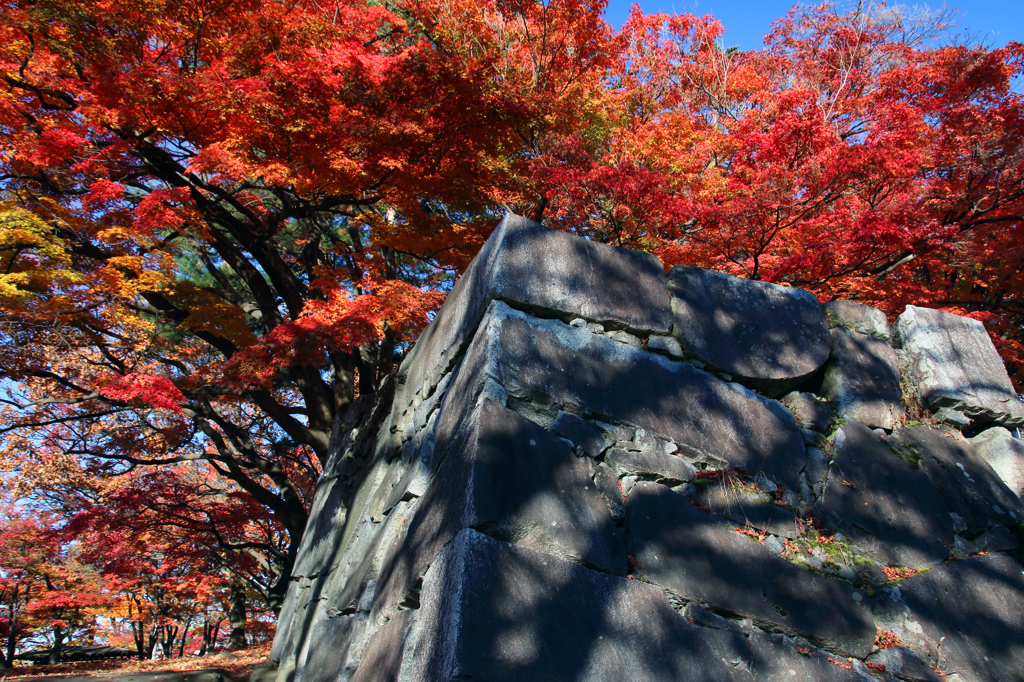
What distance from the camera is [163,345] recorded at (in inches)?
303

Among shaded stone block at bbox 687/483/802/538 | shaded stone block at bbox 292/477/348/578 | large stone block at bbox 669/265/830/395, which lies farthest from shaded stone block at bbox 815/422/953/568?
shaded stone block at bbox 292/477/348/578

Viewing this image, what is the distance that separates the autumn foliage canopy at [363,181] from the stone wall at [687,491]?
3.09m

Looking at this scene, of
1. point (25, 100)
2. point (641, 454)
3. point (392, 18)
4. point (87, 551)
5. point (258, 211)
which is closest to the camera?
point (641, 454)

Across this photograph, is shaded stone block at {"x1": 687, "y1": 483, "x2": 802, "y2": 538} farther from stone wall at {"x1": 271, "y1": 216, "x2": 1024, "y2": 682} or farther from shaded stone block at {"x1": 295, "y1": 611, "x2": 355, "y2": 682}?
shaded stone block at {"x1": 295, "y1": 611, "x2": 355, "y2": 682}

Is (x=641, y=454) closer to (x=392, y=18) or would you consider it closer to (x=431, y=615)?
(x=431, y=615)

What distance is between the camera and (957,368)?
246cm

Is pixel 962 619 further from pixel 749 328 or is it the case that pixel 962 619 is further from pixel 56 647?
pixel 56 647

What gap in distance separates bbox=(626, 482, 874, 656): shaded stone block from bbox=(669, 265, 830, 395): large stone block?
24.0 inches

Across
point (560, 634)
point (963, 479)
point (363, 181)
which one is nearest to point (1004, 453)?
point (963, 479)

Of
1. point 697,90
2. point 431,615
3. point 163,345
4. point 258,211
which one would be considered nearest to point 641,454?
point 431,615

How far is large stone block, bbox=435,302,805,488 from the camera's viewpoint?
192 centimetres

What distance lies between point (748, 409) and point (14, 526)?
53.1 ft

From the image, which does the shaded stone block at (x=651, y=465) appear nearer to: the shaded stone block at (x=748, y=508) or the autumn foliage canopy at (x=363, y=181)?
the shaded stone block at (x=748, y=508)

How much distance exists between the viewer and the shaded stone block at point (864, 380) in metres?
2.26
